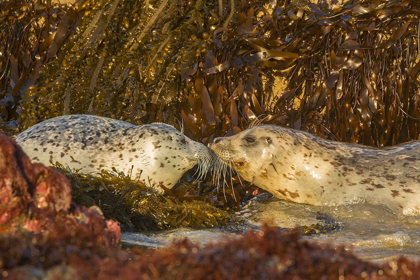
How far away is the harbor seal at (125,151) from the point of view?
4.88 m

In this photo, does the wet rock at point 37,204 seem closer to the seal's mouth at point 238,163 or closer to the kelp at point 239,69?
the seal's mouth at point 238,163

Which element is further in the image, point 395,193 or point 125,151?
point 125,151

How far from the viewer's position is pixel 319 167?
5.09 metres

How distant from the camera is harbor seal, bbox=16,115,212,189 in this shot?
4.88 metres

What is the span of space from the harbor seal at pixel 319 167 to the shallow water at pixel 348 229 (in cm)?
12

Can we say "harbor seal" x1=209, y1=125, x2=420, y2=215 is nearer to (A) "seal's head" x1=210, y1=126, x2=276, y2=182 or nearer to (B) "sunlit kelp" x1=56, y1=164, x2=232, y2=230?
(A) "seal's head" x1=210, y1=126, x2=276, y2=182

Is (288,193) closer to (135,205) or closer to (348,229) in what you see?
(348,229)

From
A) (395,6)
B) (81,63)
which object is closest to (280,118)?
(395,6)

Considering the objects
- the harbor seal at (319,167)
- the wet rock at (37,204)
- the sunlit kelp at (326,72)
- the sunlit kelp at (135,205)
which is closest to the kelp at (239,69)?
the sunlit kelp at (326,72)

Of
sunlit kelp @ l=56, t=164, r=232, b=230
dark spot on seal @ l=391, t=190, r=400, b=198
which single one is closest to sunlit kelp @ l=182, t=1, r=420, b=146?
dark spot on seal @ l=391, t=190, r=400, b=198

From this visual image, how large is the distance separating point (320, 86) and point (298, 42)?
0.48 meters

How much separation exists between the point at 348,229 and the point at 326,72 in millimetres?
2214

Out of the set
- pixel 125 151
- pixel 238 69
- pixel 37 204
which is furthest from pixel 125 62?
pixel 37 204

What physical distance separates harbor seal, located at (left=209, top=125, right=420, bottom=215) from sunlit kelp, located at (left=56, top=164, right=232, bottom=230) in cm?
69
